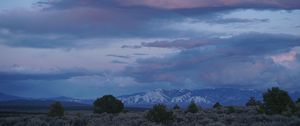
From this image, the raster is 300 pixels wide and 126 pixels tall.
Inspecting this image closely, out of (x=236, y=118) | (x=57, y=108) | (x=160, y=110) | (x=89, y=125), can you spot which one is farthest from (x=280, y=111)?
(x=57, y=108)

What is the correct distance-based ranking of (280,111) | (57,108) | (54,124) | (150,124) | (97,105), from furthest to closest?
(97,105), (57,108), (280,111), (54,124), (150,124)

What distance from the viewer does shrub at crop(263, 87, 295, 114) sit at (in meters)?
42.3

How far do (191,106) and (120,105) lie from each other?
1083cm

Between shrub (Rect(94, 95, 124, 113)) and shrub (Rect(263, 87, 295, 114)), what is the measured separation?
21.1m

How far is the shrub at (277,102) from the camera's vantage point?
42281mm

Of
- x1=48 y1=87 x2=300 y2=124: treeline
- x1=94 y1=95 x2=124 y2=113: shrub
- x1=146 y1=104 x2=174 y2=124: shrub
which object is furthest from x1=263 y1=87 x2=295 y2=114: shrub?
x1=94 y1=95 x2=124 y2=113: shrub

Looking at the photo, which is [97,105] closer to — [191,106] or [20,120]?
[191,106]

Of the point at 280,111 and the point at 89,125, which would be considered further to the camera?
the point at 280,111

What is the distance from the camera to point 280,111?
42219 mm

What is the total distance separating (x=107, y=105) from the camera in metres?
58.4

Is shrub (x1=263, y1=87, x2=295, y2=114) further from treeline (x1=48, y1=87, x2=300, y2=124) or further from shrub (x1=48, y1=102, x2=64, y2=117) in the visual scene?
shrub (x1=48, y1=102, x2=64, y2=117)

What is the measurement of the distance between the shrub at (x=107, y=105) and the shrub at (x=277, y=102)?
21.1m

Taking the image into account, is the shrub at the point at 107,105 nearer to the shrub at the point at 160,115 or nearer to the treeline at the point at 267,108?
the treeline at the point at 267,108

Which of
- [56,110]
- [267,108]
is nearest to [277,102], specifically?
[267,108]
